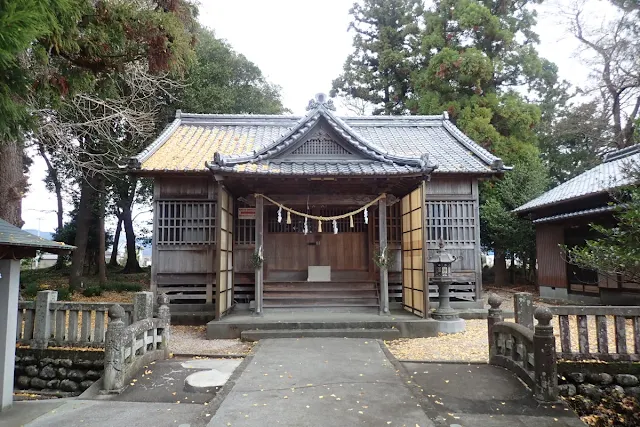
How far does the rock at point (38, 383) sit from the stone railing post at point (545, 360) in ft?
27.4

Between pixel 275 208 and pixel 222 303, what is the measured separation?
3628 mm

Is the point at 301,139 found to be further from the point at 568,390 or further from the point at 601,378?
the point at 601,378

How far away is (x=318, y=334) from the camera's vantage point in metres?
9.34

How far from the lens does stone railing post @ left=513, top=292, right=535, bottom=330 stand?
7027 mm

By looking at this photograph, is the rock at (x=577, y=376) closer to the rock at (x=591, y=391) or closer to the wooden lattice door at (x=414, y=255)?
the rock at (x=591, y=391)

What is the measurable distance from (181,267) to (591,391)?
10194 mm

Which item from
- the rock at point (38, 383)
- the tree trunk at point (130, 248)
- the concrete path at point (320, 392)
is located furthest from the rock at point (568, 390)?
the tree trunk at point (130, 248)

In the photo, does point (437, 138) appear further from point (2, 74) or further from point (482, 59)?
point (2, 74)

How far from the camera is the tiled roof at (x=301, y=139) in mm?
10211

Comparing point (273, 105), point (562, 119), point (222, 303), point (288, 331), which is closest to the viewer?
point (288, 331)

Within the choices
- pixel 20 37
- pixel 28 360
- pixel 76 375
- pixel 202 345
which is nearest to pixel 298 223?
pixel 202 345

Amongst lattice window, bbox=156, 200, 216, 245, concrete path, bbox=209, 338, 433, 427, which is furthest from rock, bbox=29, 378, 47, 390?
lattice window, bbox=156, 200, 216, 245

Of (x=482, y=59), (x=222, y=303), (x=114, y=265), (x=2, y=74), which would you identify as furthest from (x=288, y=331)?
(x=114, y=265)

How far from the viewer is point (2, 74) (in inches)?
144
